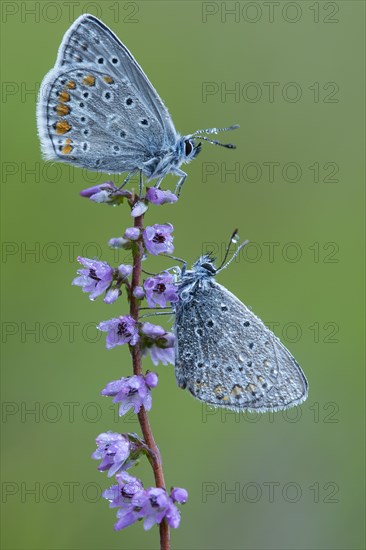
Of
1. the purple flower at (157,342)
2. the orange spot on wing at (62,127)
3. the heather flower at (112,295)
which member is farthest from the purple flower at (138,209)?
the orange spot on wing at (62,127)

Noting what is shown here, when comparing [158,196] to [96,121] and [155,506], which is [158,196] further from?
[155,506]

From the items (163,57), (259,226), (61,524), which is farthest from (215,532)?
(163,57)

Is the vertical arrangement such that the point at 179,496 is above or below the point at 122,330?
below

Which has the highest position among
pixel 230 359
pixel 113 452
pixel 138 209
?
pixel 138 209

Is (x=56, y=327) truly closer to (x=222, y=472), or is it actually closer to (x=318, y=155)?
(x=222, y=472)

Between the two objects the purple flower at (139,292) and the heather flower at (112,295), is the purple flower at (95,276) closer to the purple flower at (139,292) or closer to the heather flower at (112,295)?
the heather flower at (112,295)

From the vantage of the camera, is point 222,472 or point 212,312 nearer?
point 212,312

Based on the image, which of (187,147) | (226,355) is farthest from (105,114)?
(226,355)
